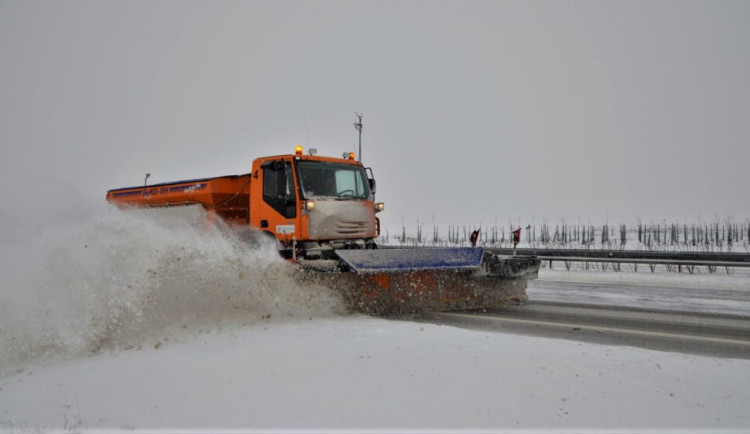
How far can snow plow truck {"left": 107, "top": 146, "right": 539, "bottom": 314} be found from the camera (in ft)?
24.9

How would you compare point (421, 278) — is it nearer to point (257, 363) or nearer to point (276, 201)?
point (276, 201)

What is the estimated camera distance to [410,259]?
25.5ft

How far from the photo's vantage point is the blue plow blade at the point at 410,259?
23.9 ft

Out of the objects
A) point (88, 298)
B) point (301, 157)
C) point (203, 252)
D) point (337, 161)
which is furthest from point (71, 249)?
point (337, 161)

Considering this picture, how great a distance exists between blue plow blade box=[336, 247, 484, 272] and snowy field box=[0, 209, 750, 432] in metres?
0.71

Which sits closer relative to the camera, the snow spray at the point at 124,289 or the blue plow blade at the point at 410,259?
the snow spray at the point at 124,289

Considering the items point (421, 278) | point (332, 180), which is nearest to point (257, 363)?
point (421, 278)

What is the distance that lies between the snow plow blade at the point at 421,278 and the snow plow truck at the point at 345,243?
0.01 metres

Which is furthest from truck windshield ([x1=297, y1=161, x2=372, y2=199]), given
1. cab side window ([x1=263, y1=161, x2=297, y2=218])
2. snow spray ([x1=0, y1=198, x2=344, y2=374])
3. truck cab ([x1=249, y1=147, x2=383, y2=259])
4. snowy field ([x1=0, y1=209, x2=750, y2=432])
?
snowy field ([x1=0, y1=209, x2=750, y2=432])

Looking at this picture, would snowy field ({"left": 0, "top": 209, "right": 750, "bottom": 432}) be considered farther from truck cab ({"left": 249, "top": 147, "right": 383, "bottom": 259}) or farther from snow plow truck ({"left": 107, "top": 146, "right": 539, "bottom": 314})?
truck cab ({"left": 249, "top": 147, "right": 383, "bottom": 259})

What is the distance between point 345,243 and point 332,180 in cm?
117

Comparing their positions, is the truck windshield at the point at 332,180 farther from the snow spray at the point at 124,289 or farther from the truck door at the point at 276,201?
the snow spray at the point at 124,289

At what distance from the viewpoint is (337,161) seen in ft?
31.1

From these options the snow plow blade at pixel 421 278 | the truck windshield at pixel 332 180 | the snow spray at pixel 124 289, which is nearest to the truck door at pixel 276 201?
the truck windshield at pixel 332 180
